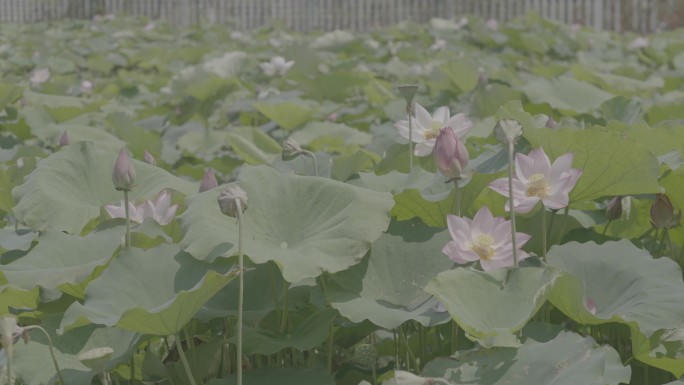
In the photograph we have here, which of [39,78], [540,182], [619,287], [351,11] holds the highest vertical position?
[540,182]

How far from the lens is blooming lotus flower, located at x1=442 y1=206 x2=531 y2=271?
3.60ft

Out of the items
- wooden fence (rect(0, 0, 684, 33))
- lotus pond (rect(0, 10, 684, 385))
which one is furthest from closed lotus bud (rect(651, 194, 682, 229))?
wooden fence (rect(0, 0, 684, 33))

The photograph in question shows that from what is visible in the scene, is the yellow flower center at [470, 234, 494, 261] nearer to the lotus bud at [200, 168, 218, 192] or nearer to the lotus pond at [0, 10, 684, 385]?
the lotus pond at [0, 10, 684, 385]

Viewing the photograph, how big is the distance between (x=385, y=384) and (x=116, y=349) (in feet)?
1.01

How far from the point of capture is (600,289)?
1.18m

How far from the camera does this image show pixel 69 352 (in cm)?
110

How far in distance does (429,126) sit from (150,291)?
0.62 metres

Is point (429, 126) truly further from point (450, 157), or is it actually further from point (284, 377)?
point (284, 377)

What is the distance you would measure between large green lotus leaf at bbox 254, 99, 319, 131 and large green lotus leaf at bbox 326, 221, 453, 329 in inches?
54.5

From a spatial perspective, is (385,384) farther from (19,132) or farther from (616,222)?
(19,132)

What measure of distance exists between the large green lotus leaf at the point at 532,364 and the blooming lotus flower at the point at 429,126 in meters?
0.55

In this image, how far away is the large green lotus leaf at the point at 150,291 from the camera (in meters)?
0.96

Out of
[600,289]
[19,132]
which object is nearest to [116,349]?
[600,289]

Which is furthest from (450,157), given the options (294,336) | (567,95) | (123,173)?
(567,95)
